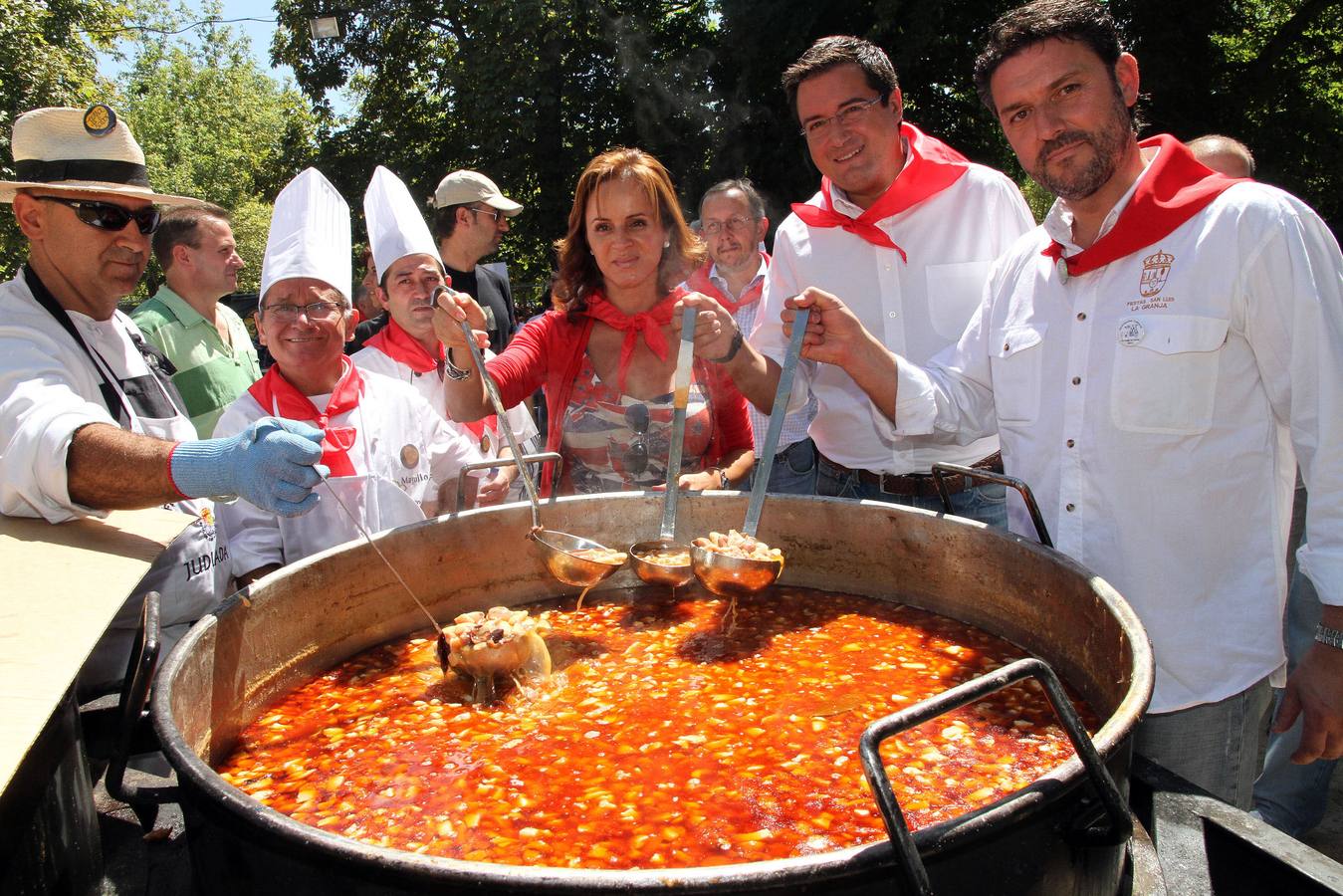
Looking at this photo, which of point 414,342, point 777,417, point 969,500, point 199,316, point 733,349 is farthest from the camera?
point 199,316

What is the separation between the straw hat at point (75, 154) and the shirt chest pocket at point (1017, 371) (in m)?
2.77

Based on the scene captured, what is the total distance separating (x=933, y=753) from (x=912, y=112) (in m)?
14.9

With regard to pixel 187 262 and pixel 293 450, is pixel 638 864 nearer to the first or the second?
pixel 293 450

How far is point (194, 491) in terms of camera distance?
7.23ft

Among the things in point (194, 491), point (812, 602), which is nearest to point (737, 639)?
point (812, 602)

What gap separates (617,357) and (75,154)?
1.95 m

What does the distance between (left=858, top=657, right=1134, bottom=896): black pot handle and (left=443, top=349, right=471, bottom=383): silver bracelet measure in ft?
7.64

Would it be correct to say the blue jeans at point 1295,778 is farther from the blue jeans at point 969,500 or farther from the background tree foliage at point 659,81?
the background tree foliage at point 659,81

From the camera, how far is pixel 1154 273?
2.26 meters

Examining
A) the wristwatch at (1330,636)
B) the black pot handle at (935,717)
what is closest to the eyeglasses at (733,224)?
the wristwatch at (1330,636)

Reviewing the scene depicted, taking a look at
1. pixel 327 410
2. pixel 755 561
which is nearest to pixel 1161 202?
pixel 755 561

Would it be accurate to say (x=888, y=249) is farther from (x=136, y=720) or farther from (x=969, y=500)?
(x=136, y=720)

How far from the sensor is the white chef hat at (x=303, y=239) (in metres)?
3.21

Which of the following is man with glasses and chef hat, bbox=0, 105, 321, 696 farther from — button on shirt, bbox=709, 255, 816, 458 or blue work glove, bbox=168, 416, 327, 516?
button on shirt, bbox=709, 255, 816, 458
